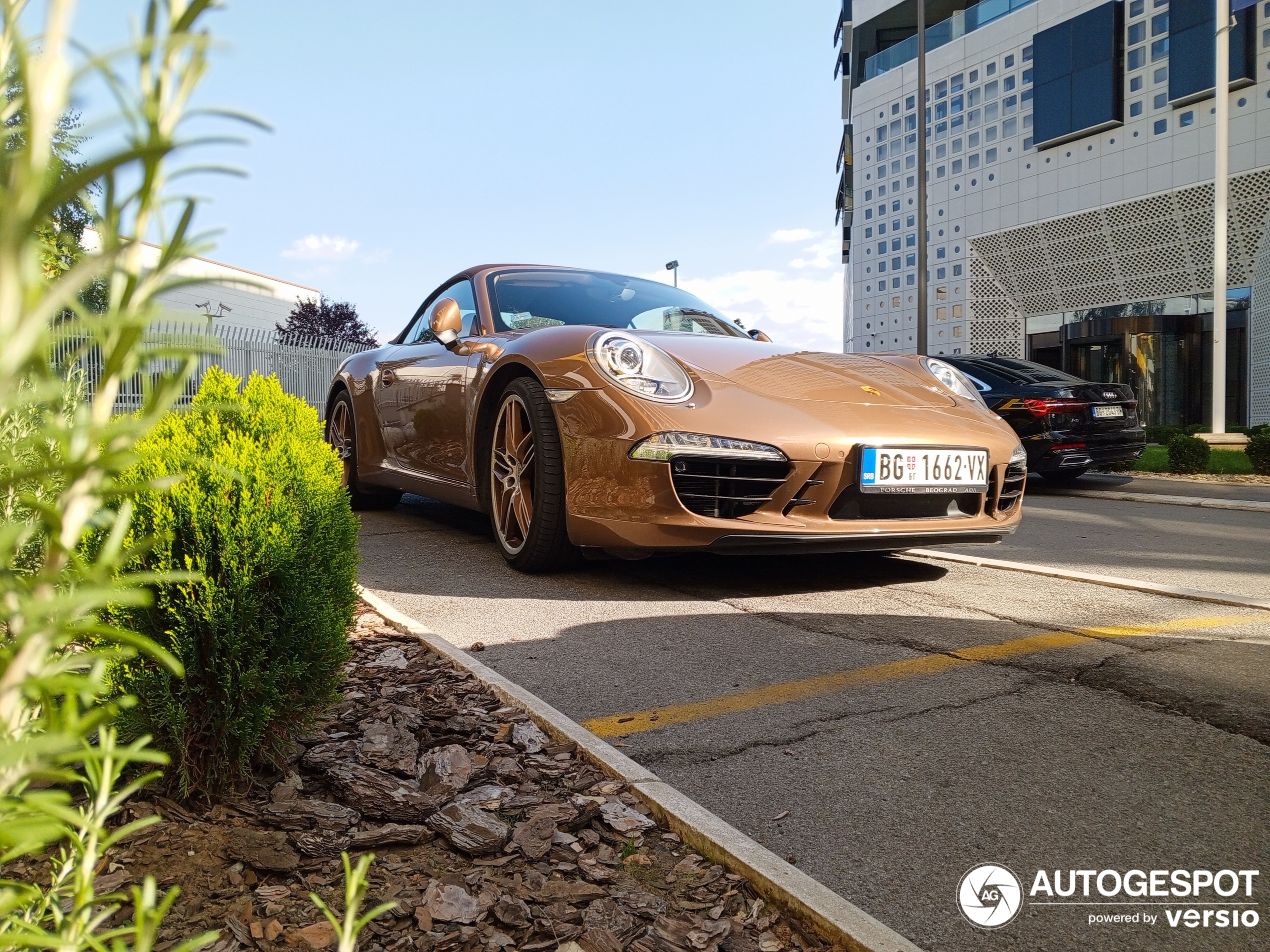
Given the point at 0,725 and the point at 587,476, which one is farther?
the point at 587,476

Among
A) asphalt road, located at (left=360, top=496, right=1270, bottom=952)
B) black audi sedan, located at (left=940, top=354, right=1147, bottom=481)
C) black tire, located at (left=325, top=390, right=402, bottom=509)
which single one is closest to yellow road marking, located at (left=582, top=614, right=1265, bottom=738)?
asphalt road, located at (left=360, top=496, right=1270, bottom=952)

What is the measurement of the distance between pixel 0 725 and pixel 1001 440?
13.8ft

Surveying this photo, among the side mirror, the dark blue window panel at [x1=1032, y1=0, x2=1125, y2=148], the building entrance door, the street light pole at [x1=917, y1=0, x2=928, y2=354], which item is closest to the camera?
the side mirror

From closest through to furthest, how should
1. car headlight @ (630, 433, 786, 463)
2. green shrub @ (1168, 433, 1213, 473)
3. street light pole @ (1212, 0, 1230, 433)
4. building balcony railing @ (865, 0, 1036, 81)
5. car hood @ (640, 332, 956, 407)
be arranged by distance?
1. car headlight @ (630, 433, 786, 463)
2. car hood @ (640, 332, 956, 407)
3. green shrub @ (1168, 433, 1213, 473)
4. street light pole @ (1212, 0, 1230, 433)
5. building balcony railing @ (865, 0, 1036, 81)

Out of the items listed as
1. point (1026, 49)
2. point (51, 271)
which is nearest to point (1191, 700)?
point (51, 271)

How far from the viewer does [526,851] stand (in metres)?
1.69

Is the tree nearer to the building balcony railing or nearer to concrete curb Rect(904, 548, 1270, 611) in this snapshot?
the building balcony railing

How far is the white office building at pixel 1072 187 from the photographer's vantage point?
95.8 feet

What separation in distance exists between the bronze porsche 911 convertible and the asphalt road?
298mm

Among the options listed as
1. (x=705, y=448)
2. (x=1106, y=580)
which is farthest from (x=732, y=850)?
(x=1106, y=580)

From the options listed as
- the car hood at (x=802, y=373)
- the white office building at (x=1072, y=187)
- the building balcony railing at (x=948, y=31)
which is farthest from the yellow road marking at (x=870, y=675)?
the building balcony railing at (x=948, y=31)

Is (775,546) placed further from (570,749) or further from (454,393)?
(454,393)

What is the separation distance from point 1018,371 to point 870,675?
8.30 metres

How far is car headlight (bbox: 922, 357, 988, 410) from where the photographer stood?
454 centimetres
